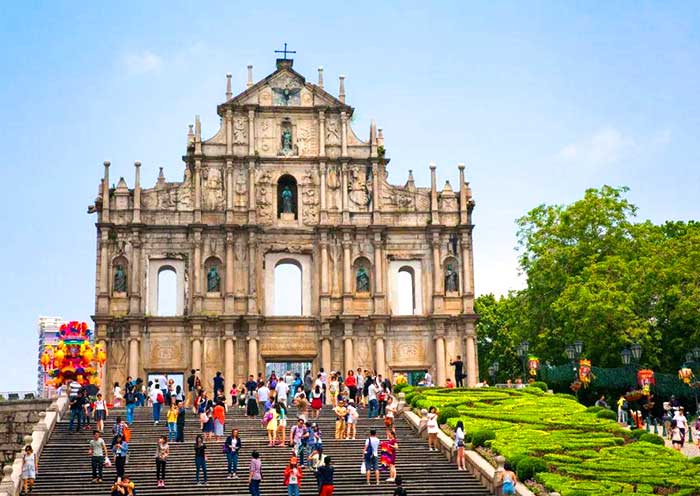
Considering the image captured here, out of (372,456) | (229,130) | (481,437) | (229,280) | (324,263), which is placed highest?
(229,130)

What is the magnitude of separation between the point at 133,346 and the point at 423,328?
13695mm

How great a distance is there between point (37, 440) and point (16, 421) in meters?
9.28

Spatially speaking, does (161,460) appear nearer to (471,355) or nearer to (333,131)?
(471,355)

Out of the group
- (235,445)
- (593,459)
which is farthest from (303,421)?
(593,459)

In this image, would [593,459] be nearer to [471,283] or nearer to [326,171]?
[471,283]

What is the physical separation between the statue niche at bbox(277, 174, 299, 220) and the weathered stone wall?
50.9 ft

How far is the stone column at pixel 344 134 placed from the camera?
5122 cm

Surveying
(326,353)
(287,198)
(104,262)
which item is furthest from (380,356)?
(104,262)

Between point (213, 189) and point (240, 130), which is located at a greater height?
point (240, 130)

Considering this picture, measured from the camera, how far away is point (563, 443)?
31359 mm

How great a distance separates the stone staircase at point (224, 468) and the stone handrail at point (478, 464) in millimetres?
249

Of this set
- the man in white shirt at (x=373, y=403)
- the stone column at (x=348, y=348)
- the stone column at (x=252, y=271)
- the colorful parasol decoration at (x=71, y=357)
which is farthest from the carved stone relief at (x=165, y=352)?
the man in white shirt at (x=373, y=403)

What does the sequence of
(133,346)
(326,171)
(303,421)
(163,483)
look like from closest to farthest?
(163,483), (303,421), (133,346), (326,171)

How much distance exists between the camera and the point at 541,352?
53094 millimetres
